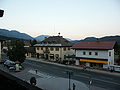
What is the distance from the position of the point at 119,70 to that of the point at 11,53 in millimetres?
24629

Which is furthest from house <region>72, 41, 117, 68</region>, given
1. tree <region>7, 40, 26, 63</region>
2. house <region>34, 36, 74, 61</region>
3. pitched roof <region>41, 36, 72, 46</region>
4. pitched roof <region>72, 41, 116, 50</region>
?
tree <region>7, 40, 26, 63</region>

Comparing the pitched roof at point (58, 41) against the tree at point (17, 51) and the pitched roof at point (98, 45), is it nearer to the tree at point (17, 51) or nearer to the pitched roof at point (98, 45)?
the pitched roof at point (98, 45)

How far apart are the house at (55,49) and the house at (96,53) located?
10.3 m

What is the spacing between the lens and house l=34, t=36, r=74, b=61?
51981mm

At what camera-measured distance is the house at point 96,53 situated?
35500mm

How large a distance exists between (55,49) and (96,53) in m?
18.9

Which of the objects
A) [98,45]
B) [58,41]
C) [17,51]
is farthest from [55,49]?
[17,51]

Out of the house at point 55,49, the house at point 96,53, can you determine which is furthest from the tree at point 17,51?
the house at point 55,49

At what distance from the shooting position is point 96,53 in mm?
37719

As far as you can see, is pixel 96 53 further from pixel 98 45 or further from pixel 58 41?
pixel 58 41

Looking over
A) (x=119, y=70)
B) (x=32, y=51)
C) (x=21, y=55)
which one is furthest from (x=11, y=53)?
(x=32, y=51)

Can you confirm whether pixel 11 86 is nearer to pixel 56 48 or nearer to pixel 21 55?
pixel 21 55

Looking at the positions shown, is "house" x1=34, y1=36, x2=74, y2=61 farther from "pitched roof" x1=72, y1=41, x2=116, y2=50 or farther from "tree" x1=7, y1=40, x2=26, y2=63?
"tree" x1=7, y1=40, x2=26, y2=63

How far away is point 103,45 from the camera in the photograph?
37.3 metres
